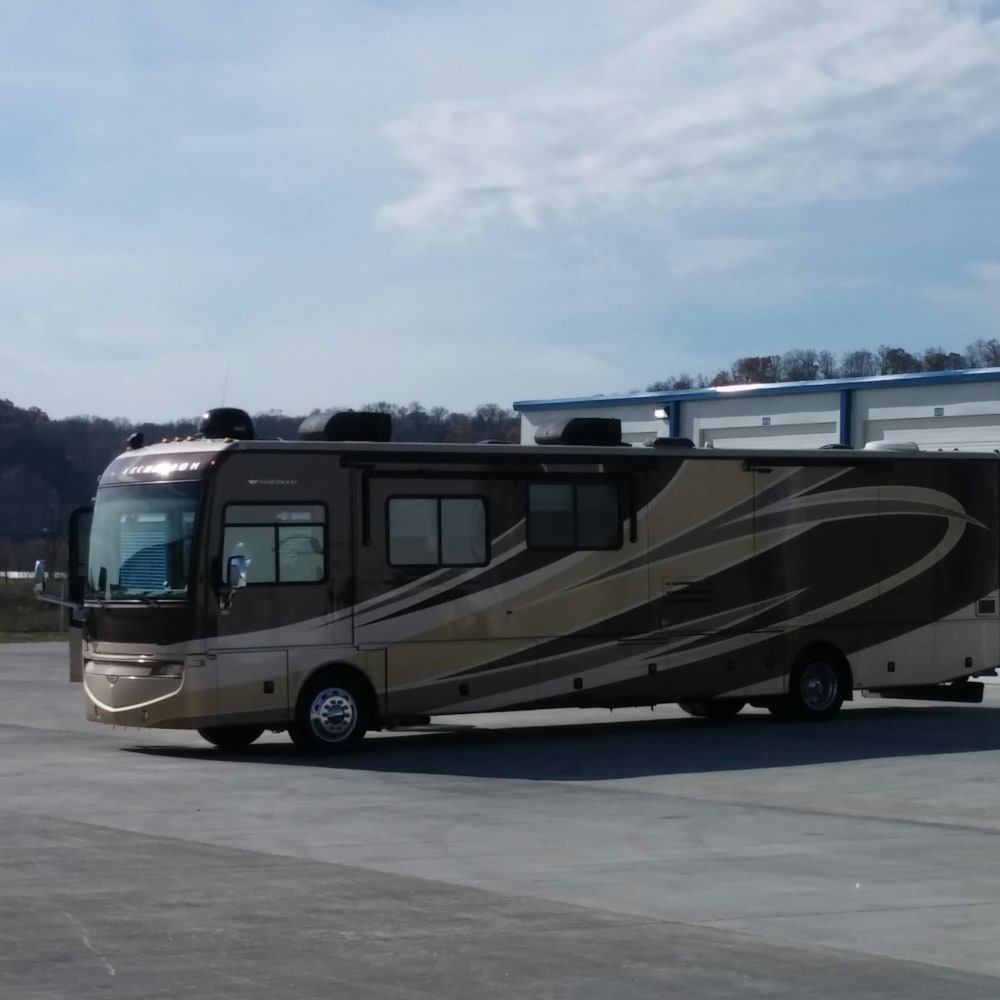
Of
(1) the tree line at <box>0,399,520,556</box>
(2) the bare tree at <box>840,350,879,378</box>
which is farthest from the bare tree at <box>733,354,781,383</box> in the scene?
(1) the tree line at <box>0,399,520,556</box>

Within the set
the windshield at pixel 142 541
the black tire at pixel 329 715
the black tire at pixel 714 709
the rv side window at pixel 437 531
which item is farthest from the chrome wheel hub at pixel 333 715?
the black tire at pixel 714 709

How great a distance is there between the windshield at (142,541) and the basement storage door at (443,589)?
184cm

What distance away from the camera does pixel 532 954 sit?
8672 millimetres

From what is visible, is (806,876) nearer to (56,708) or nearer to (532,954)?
(532,954)

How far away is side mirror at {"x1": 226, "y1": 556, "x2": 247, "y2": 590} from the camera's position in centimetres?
1748

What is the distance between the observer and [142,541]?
18094mm

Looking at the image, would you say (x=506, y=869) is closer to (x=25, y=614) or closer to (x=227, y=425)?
(x=227, y=425)

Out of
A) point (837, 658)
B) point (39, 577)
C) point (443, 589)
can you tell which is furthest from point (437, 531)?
point (837, 658)

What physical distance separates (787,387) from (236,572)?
20.2 metres

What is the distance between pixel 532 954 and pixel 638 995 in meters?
0.97

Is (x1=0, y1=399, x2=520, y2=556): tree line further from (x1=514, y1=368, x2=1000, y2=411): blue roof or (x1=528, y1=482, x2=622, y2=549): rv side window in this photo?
(x1=528, y1=482, x2=622, y2=549): rv side window

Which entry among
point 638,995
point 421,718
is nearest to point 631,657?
point 421,718

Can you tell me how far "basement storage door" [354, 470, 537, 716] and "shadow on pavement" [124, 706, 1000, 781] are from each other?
72 centimetres

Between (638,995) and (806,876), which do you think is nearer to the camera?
(638,995)
